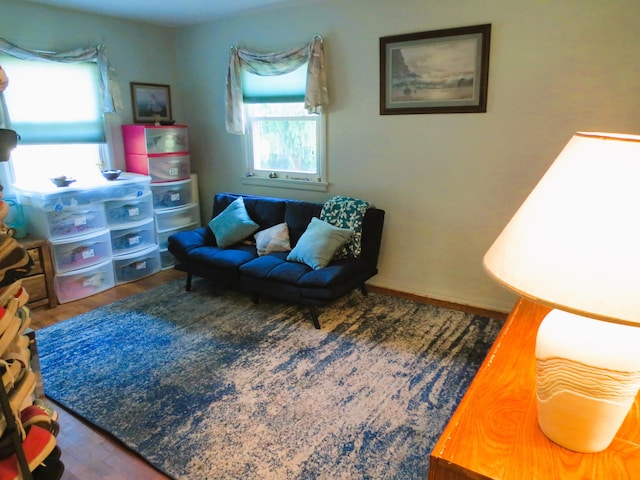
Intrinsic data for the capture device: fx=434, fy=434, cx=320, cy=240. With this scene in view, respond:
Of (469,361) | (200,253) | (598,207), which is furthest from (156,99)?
(598,207)

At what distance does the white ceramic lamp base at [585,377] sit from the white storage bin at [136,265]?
3800 mm

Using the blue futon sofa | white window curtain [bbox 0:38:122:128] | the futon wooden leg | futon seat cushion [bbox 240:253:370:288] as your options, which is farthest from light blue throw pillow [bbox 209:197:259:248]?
white window curtain [bbox 0:38:122:128]

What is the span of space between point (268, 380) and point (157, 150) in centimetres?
270

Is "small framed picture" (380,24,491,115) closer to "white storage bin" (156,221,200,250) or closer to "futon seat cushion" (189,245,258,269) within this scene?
"futon seat cushion" (189,245,258,269)

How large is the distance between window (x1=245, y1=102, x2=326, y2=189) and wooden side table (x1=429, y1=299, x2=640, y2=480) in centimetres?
298

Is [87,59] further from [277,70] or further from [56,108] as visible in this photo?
[277,70]

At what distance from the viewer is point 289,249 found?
3.66 metres

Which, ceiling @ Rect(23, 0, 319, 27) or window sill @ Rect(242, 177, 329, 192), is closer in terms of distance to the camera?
ceiling @ Rect(23, 0, 319, 27)

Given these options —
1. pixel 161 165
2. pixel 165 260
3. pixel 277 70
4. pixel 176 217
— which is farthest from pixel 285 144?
pixel 165 260

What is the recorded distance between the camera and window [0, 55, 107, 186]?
11.6ft

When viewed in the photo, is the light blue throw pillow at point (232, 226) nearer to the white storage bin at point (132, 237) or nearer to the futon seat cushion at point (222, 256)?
the futon seat cushion at point (222, 256)

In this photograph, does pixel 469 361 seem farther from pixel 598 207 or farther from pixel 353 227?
pixel 598 207

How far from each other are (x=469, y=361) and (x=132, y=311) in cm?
253

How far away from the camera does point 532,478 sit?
0.90m
